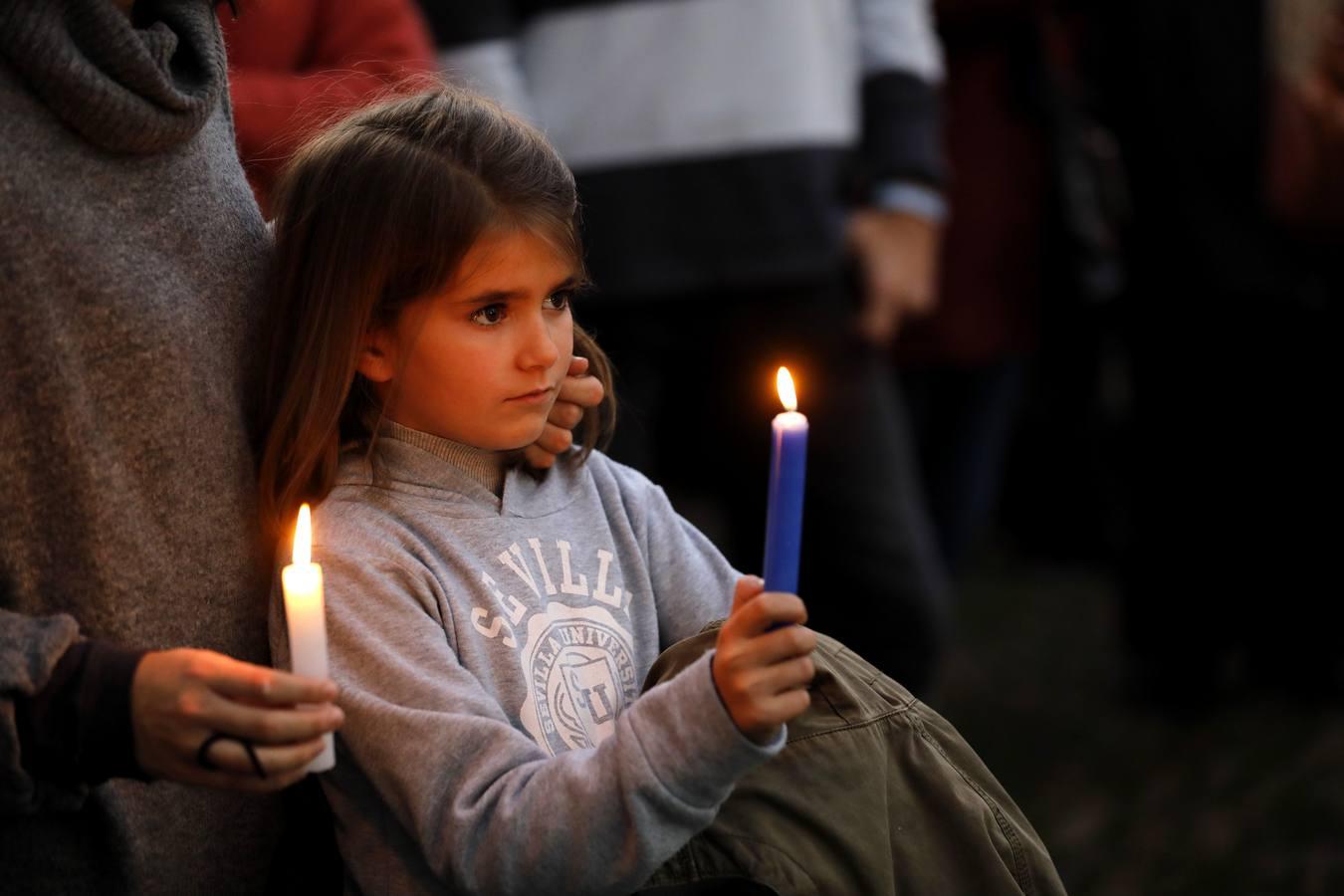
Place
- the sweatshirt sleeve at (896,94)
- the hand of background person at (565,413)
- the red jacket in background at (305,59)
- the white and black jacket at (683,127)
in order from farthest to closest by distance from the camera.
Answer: the sweatshirt sleeve at (896,94) < the white and black jacket at (683,127) < the red jacket in background at (305,59) < the hand of background person at (565,413)

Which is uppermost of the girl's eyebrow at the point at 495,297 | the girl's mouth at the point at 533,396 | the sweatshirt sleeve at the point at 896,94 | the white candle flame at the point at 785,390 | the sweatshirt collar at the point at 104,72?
the sweatshirt collar at the point at 104,72

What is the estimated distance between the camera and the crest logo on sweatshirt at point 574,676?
151cm

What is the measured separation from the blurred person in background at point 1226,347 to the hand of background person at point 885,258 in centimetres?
82

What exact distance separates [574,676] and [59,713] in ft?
1.40

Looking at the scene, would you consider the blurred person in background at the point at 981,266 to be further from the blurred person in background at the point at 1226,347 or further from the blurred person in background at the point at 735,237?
the blurred person in background at the point at 735,237

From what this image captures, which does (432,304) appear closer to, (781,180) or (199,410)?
(199,410)

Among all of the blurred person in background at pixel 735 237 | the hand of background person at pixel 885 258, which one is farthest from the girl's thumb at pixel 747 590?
the hand of background person at pixel 885 258

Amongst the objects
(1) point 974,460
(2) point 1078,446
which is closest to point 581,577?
(1) point 974,460

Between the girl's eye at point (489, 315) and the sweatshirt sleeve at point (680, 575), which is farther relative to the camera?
the sweatshirt sleeve at point (680, 575)

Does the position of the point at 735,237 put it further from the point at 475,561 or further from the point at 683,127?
the point at 475,561

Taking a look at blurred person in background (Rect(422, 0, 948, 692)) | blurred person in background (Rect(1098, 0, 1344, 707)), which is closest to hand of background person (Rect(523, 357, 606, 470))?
blurred person in background (Rect(422, 0, 948, 692))

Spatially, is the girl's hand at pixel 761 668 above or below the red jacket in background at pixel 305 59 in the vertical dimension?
below

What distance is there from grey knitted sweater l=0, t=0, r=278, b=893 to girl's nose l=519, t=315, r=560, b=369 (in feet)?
0.80

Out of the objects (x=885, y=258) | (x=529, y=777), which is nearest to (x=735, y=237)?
(x=885, y=258)
